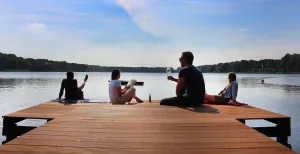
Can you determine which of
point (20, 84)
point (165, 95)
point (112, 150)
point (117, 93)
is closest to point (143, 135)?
point (112, 150)

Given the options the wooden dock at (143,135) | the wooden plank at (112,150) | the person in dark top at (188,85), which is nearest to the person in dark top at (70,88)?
the wooden dock at (143,135)

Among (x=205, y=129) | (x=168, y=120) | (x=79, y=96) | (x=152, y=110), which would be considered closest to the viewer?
(x=205, y=129)

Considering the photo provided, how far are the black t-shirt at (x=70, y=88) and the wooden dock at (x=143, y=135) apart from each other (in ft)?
13.4

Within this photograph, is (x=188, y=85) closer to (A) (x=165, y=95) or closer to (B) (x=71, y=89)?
(B) (x=71, y=89)

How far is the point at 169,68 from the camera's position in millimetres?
9469

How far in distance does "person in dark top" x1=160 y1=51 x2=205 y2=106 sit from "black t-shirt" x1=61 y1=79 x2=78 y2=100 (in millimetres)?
4645

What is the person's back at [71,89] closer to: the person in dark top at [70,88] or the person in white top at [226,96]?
the person in dark top at [70,88]

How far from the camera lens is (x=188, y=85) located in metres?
8.51

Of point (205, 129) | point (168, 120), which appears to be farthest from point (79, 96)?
point (205, 129)

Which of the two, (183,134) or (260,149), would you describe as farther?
(183,134)

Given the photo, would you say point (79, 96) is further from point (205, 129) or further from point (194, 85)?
point (205, 129)

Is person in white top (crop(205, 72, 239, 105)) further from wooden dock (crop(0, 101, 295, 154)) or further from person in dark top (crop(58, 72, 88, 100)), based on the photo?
person in dark top (crop(58, 72, 88, 100))

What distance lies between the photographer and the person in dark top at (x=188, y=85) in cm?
845

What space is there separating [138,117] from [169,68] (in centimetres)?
305
